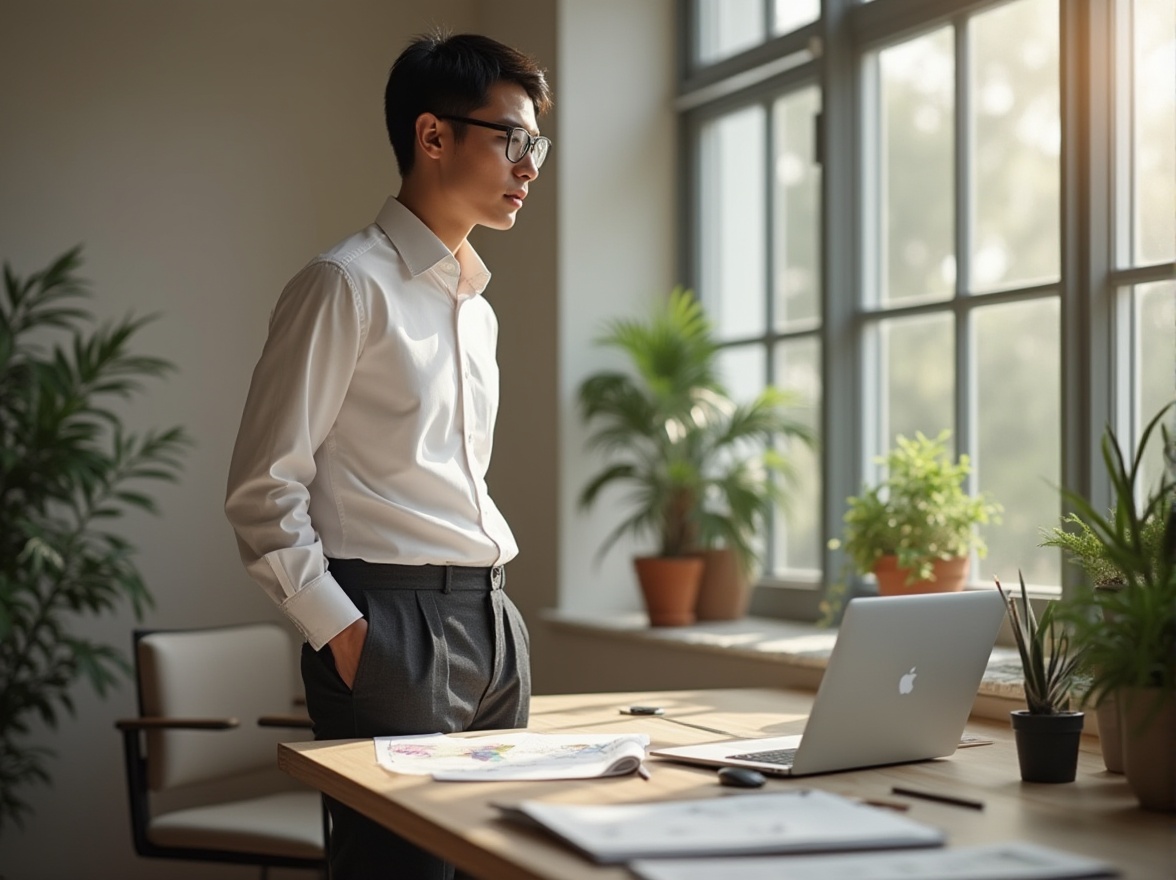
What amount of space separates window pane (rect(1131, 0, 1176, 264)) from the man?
1337 millimetres

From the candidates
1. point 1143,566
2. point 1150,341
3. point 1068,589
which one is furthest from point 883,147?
point 1143,566

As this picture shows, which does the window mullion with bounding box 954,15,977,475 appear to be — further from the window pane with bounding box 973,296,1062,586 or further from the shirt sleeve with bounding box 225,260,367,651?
the shirt sleeve with bounding box 225,260,367,651

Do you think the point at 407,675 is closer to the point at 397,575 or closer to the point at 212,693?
the point at 397,575

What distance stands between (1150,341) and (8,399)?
2948 mm

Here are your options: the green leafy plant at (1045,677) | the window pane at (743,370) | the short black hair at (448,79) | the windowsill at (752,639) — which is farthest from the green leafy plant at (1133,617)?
the window pane at (743,370)

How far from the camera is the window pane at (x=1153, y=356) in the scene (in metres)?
2.79

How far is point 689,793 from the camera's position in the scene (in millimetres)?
1683

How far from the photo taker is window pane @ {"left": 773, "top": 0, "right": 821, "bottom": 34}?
12.6 feet

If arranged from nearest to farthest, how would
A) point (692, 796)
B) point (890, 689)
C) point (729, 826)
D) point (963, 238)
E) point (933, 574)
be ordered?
point (729, 826), point (692, 796), point (890, 689), point (933, 574), point (963, 238)

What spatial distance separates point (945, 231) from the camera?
3457mm

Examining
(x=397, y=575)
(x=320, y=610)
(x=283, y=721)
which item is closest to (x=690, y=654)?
(x=283, y=721)

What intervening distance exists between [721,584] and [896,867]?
2.57m

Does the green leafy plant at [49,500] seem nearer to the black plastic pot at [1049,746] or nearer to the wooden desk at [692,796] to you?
the wooden desk at [692,796]

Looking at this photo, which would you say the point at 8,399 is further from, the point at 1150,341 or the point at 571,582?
the point at 1150,341
